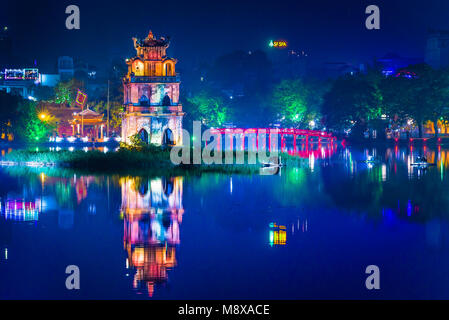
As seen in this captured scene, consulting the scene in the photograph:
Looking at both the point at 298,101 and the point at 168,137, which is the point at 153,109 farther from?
the point at 298,101

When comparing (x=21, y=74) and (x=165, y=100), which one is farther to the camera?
(x=21, y=74)

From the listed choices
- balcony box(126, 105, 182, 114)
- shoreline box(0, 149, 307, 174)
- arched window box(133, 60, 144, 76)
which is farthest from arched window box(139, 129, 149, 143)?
shoreline box(0, 149, 307, 174)

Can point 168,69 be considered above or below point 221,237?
above

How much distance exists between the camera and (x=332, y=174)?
47062 millimetres

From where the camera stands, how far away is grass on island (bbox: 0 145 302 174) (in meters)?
45.9

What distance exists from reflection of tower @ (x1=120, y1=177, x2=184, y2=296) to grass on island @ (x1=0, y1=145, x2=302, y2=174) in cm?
569

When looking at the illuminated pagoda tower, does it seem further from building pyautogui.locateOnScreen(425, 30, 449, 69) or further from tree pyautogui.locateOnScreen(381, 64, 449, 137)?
building pyautogui.locateOnScreen(425, 30, 449, 69)

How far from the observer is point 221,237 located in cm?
2467

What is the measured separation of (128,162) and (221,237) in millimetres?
23455

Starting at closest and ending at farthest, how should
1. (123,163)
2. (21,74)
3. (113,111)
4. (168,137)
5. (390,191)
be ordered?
1. (390,191)
2. (123,163)
3. (168,137)
4. (113,111)
5. (21,74)

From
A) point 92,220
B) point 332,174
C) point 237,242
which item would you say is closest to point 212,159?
point 332,174

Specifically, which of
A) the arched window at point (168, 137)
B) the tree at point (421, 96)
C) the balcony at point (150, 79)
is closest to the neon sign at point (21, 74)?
the balcony at point (150, 79)

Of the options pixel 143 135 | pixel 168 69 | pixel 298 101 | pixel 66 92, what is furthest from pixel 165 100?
pixel 298 101

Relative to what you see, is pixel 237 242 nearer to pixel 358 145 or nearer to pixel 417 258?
pixel 417 258
